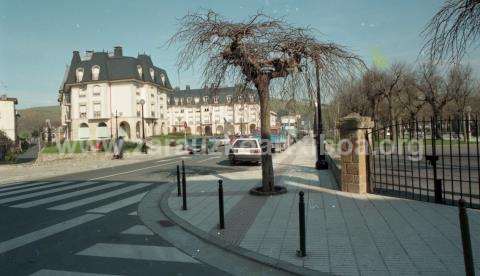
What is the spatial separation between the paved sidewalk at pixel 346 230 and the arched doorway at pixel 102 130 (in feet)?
171

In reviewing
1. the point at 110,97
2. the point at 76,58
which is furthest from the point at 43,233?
the point at 76,58

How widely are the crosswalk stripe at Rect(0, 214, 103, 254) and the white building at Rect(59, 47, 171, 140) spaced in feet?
166

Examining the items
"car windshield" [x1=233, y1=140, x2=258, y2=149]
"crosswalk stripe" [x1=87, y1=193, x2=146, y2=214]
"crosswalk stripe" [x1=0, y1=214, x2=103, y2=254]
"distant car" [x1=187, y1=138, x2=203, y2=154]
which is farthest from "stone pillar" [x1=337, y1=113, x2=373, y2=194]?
"distant car" [x1=187, y1=138, x2=203, y2=154]

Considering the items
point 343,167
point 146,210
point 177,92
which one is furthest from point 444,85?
point 177,92

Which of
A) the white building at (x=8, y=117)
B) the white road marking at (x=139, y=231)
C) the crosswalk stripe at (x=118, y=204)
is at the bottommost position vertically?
the white road marking at (x=139, y=231)

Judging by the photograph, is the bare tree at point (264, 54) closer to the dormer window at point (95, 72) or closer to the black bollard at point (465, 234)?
the black bollard at point (465, 234)

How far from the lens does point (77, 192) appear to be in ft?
41.3

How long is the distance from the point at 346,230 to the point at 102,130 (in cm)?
5780

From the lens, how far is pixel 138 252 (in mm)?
6098

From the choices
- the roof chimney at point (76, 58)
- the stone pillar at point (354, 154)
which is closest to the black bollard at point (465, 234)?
the stone pillar at point (354, 154)

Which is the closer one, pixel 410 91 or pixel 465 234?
pixel 465 234

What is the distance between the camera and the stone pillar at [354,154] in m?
10.2

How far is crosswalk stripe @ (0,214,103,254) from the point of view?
21.7 feet

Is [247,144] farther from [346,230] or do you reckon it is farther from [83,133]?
[83,133]
